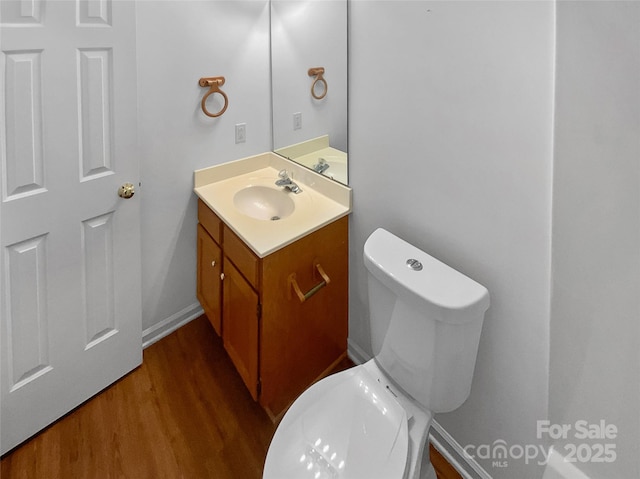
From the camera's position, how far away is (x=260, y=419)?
1600 millimetres

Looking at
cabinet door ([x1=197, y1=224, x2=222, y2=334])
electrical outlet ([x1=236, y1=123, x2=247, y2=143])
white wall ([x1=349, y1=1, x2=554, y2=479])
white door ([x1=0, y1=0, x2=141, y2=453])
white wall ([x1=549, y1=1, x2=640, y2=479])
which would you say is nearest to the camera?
white wall ([x1=549, y1=1, x2=640, y2=479])

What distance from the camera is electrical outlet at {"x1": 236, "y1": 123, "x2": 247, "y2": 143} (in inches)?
78.4

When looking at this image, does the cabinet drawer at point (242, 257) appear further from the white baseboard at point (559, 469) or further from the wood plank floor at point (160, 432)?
the white baseboard at point (559, 469)

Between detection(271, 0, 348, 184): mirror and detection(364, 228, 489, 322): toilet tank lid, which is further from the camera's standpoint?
detection(271, 0, 348, 184): mirror

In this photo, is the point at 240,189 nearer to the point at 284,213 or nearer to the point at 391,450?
the point at 284,213

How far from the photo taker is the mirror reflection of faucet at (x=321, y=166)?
5.84 feet

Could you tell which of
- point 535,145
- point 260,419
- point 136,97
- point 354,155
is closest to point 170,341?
point 260,419

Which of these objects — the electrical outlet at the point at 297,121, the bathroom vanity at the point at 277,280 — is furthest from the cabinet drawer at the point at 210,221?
the electrical outlet at the point at 297,121

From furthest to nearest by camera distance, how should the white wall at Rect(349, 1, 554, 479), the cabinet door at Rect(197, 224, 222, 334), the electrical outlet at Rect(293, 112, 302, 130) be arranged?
the electrical outlet at Rect(293, 112, 302, 130) → the cabinet door at Rect(197, 224, 222, 334) → the white wall at Rect(349, 1, 554, 479)

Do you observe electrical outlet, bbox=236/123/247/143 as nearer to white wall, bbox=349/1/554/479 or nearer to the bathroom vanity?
the bathroom vanity

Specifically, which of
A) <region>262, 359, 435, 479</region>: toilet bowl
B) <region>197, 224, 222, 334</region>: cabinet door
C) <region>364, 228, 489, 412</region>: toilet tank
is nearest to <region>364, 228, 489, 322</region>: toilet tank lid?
<region>364, 228, 489, 412</region>: toilet tank

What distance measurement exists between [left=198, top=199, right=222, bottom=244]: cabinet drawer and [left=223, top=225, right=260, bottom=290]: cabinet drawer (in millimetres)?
61

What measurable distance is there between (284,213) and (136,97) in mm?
793

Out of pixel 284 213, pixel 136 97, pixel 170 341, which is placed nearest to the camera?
pixel 136 97
